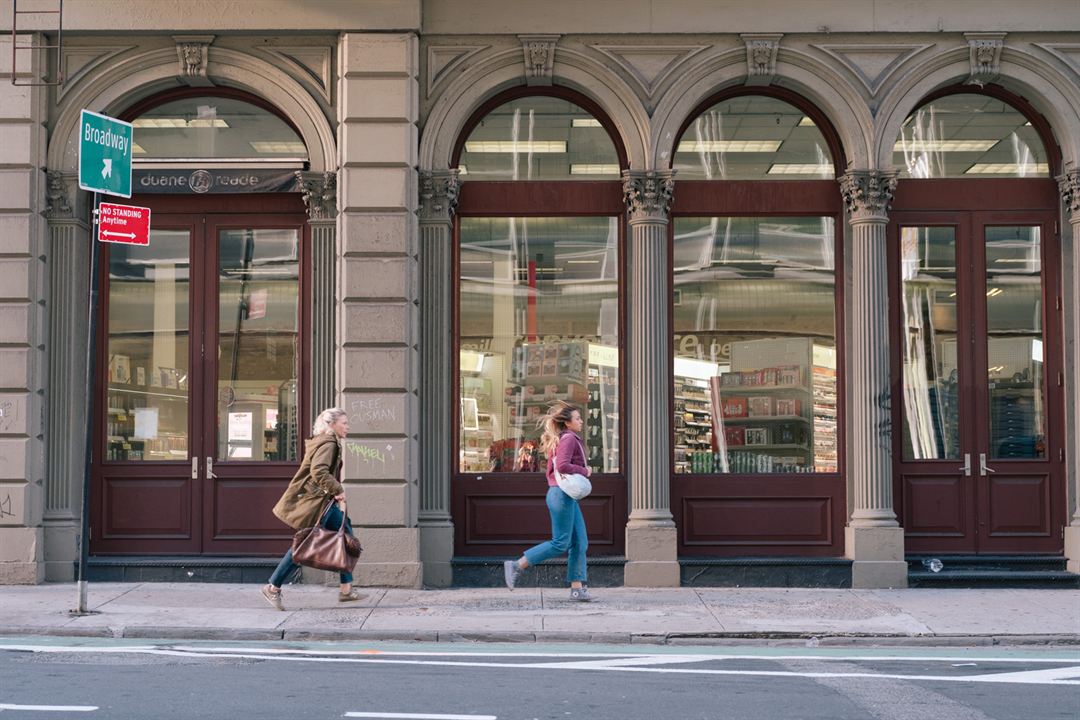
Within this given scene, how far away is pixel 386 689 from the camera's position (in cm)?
807

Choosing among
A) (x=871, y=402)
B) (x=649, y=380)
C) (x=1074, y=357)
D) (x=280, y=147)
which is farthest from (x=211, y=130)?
(x=1074, y=357)

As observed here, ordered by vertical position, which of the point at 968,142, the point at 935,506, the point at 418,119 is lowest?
the point at 935,506

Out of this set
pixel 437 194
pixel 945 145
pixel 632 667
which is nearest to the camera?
pixel 632 667

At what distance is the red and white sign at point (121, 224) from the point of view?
36.7ft

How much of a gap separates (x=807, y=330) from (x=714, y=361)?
3.50 ft

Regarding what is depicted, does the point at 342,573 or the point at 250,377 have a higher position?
the point at 250,377

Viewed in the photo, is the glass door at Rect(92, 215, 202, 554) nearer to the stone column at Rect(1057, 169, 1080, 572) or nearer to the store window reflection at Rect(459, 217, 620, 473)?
the store window reflection at Rect(459, 217, 620, 473)

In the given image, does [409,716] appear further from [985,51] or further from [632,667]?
[985,51]

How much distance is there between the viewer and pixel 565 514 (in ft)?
40.2

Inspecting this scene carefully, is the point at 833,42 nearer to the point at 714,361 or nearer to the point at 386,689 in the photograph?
the point at 714,361

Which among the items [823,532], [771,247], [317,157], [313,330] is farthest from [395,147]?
[823,532]

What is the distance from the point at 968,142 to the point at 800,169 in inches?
74.5

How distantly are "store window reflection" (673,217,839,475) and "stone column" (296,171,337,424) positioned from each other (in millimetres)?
3682

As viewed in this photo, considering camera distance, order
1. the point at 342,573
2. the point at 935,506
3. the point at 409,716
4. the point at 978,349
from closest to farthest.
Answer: the point at 409,716, the point at 342,573, the point at 935,506, the point at 978,349
